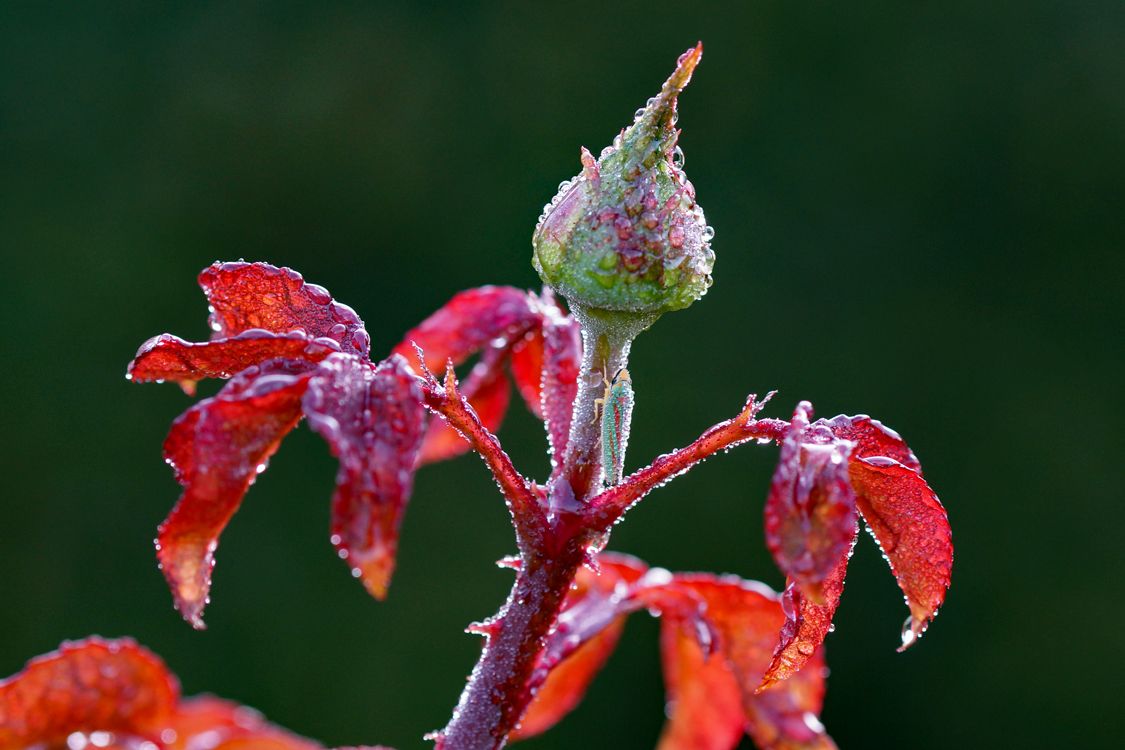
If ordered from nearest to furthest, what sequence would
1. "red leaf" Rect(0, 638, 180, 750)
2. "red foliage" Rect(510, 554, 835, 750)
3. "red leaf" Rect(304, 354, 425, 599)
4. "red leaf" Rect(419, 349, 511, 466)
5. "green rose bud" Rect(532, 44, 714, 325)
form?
"red leaf" Rect(304, 354, 425, 599) < "green rose bud" Rect(532, 44, 714, 325) < "red leaf" Rect(0, 638, 180, 750) < "red foliage" Rect(510, 554, 835, 750) < "red leaf" Rect(419, 349, 511, 466)

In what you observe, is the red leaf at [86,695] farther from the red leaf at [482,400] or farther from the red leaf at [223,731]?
the red leaf at [482,400]

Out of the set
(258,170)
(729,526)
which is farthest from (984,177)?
(258,170)

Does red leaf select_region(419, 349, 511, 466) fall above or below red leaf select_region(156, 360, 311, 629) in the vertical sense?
below

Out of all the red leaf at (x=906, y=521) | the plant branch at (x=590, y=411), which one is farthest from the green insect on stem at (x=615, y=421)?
the red leaf at (x=906, y=521)

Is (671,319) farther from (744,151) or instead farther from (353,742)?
(353,742)

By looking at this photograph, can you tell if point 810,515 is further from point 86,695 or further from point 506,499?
point 86,695

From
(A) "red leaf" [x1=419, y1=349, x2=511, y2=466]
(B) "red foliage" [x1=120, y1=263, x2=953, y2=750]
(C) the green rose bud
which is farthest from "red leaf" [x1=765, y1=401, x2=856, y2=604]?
(A) "red leaf" [x1=419, y1=349, x2=511, y2=466]

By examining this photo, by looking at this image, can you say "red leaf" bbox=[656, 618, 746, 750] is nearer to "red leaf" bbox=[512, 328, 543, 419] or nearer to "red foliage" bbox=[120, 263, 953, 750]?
"red foliage" bbox=[120, 263, 953, 750]
